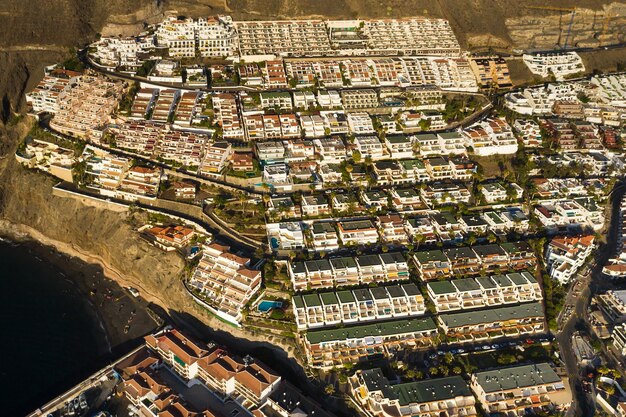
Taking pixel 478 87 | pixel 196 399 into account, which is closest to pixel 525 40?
pixel 478 87

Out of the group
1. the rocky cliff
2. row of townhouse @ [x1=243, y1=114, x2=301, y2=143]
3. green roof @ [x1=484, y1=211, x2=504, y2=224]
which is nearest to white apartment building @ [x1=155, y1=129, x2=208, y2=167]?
row of townhouse @ [x1=243, y1=114, x2=301, y2=143]

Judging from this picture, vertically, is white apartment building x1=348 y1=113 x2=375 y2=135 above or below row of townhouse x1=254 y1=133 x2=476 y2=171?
above

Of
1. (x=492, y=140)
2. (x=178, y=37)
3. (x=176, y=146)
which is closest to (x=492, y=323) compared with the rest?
(x=492, y=140)

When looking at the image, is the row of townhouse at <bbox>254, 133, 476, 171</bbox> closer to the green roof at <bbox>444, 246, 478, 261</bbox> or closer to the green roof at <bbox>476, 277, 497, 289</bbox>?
the green roof at <bbox>444, 246, 478, 261</bbox>

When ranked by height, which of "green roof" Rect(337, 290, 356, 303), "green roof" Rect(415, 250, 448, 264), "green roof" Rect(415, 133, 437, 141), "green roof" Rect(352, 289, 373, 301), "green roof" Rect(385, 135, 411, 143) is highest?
"green roof" Rect(415, 133, 437, 141)

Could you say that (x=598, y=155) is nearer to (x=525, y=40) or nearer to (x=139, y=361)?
(x=525, y=40)

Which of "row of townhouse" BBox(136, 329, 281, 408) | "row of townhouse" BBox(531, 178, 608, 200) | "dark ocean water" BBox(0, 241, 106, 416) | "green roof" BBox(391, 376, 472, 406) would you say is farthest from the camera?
"row of townhouse" BBox(531, 178, 608, 200)

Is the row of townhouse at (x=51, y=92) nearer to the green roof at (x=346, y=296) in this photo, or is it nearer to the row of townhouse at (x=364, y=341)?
the green roof at (x=346, y=296)

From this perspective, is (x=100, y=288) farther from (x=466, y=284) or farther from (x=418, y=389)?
(x=466, y=284)
